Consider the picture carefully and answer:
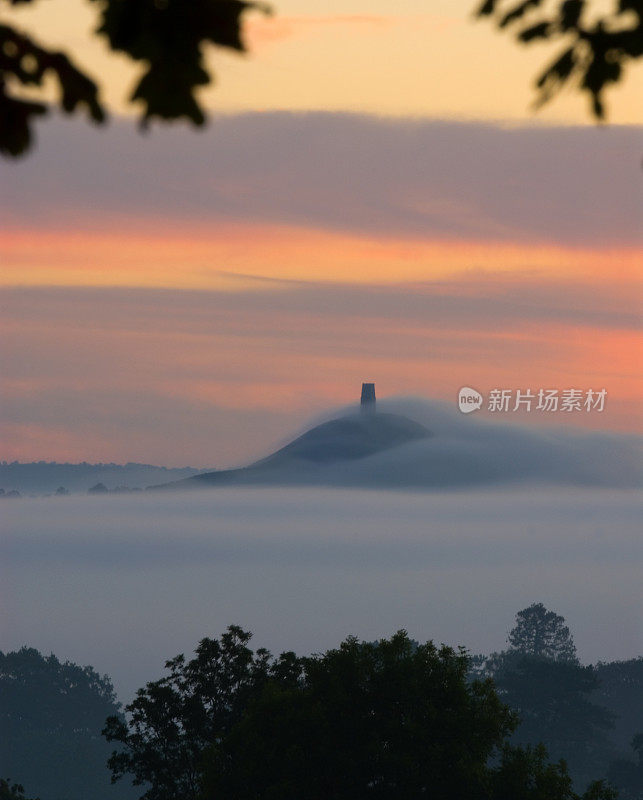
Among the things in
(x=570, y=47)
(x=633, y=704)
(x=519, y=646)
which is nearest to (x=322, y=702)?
(x=570, y=47)

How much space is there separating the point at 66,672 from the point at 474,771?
397ft

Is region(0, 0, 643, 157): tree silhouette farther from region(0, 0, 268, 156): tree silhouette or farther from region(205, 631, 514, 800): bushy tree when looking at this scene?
region(205, 631, 514, 800): bushy tree

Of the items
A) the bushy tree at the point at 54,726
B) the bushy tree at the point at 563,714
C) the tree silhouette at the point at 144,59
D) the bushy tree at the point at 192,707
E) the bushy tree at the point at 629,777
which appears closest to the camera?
the tree silhouette at the point at 144,59

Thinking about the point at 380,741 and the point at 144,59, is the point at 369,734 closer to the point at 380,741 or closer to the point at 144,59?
the point at 380,741

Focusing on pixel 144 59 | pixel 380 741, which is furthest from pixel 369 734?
pixel 144 59

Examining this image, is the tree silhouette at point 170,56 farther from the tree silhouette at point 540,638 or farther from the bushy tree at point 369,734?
the tree silhouette at point 540,638

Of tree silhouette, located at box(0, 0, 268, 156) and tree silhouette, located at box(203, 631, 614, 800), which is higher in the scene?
tree silhouette, located at box(0, 0, 268, 156)

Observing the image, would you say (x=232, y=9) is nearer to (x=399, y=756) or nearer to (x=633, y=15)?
(x=633, y=15)

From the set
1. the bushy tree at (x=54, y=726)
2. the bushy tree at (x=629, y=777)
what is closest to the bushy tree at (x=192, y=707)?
the bushy tree at (x=629, y=777)

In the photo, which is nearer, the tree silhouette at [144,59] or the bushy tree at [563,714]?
the tree silhouette at [144,59]

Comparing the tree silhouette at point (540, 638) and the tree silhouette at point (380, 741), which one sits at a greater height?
the tree silhouette at point (380, 741)

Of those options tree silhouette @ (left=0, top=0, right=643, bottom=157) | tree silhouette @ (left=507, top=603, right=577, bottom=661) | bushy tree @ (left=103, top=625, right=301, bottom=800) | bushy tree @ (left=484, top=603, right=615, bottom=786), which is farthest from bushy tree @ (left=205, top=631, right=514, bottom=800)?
tree silhouette @ (left=507, top=603, right=577, bottom=661)

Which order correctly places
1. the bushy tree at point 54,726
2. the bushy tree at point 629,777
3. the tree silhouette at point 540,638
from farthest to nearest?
1. the tree silhouette at point 540,638
2. the bushy tree at point 54,726
3. the bushy tree at point 629,777

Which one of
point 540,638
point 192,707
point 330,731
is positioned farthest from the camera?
point 540,638
